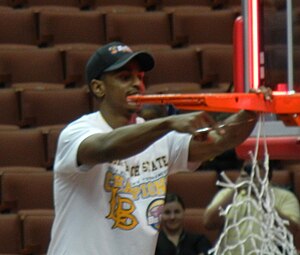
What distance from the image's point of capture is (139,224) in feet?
9.76

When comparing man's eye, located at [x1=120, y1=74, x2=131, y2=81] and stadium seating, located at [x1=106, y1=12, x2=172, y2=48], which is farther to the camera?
stadium seating, located at [x1=106, y1=12, x2=172, y2=48]

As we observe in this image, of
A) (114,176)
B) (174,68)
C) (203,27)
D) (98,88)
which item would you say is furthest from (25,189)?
(114,176)

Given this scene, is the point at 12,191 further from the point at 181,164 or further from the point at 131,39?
the point at 181,164

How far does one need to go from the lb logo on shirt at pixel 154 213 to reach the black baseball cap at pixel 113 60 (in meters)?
0.43

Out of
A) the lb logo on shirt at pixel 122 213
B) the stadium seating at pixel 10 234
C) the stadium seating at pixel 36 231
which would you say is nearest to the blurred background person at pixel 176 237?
the stadium seating at pixel 36 231

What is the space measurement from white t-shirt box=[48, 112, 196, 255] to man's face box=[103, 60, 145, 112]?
115 mm

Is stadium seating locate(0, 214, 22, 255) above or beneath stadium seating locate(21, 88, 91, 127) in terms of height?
beneath

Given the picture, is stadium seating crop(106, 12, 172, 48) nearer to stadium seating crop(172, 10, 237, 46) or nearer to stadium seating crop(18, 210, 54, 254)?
stadium seating crop(172, 10, 237, 46)

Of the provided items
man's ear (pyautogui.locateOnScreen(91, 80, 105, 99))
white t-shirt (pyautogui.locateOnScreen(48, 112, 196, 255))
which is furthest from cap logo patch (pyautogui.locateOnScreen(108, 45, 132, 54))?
white t-shirt (pyautogui.locateOnScreen(48, 112, 196, 255))

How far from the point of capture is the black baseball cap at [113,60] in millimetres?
3127

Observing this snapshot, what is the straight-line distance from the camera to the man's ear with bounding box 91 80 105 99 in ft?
10.4

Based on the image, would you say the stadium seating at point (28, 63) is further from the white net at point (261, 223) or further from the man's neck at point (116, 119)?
the white net at point (261, 223)

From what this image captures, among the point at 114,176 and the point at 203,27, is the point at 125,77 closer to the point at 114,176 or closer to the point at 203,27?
the point at 114,176

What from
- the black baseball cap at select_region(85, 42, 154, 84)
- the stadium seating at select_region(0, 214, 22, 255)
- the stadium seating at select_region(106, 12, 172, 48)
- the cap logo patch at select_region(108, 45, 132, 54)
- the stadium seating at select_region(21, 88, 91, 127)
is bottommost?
the stadium seating at select_region(0, 214, 22, 255)
